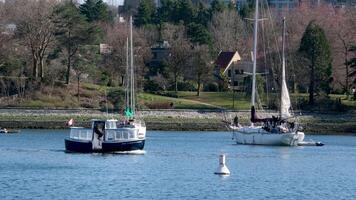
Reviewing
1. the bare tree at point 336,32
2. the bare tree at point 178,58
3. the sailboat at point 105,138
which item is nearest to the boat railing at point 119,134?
the sailboat at point 105,138

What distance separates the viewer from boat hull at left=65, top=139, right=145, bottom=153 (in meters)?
60.3

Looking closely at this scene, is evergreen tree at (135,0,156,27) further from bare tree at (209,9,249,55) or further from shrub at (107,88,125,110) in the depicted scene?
shrub at (107,88,125,110)

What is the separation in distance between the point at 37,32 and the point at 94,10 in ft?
101

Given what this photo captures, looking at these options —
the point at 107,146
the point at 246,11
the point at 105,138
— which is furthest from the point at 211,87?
the point at 105,138

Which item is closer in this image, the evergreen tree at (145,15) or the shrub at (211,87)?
the shrub at (211,87)

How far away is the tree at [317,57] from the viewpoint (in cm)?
9712

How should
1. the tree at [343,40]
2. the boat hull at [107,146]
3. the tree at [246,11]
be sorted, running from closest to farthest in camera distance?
the boat hull at [107,146] → the tree at [343,40] → the tree at [246,11]

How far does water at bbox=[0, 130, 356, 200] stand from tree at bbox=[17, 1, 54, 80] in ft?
76.5

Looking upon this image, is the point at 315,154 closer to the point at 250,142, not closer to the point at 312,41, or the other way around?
the point at 250,142

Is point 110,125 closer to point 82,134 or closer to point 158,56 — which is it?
point 82,134

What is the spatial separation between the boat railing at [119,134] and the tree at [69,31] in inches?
1472

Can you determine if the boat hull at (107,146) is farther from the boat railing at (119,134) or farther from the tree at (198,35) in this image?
the tree at (198,35)

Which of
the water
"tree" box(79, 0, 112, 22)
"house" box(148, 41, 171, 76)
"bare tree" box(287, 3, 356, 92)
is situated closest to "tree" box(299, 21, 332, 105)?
"bare tree" box(287, 3, 356, 92)

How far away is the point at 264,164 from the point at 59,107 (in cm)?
3512
